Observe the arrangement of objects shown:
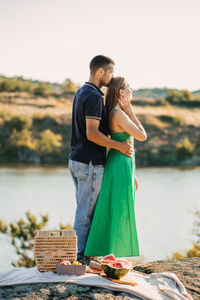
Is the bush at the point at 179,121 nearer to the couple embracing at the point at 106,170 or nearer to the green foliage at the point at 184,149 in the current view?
the green foliage at the point at 184,149

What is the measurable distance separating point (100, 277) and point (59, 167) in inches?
1374

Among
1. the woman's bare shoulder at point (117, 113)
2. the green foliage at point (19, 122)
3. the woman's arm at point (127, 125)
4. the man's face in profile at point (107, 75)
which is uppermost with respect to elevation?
the green foliage at point (19, 122)

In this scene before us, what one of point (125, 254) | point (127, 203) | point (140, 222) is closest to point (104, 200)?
point (127, 203)

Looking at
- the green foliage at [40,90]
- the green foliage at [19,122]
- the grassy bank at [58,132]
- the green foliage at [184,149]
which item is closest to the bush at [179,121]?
the grassy bank at [58,132]

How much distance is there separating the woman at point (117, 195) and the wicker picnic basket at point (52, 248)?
0.47 m

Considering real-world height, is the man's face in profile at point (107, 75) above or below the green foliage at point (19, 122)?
below

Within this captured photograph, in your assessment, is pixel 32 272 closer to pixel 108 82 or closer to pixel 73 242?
pixel 73 242

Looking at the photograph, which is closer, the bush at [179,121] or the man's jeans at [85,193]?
the man's jeans at [85,193]

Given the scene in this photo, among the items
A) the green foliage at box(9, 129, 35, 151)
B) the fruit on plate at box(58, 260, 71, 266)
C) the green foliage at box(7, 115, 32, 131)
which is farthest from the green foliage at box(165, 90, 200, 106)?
the fruit on plate at box(58, 260, 71, 266)

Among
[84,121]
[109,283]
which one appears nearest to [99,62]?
[84,121]

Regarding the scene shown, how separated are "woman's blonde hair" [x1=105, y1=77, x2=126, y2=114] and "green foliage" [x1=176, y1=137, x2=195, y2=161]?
39618mm

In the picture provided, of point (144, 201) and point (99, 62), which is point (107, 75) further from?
point (144, 201)

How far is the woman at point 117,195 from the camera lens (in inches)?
170

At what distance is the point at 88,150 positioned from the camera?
4.32 metres
